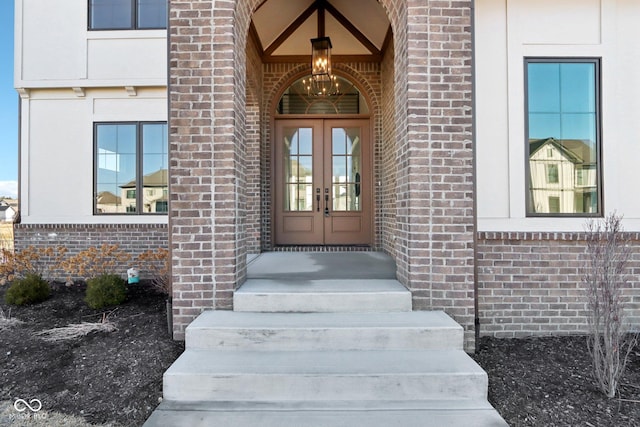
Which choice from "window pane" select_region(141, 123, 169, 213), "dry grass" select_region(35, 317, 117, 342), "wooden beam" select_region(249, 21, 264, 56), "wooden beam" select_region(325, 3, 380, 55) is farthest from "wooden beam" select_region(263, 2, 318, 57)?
"dry grass" select_region(35, 317, 117, 342)

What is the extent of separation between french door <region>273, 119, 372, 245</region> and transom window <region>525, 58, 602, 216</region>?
8.77 feet

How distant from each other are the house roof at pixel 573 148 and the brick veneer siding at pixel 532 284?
3.02 feet

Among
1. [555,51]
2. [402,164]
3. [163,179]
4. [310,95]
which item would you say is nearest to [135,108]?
[163,179]

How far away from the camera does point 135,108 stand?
6477mm

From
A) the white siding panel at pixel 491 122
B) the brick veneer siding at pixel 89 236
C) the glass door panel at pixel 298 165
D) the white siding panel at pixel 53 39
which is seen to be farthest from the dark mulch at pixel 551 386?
the white siding panel at pixel 53 39

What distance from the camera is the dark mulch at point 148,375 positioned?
254 cm

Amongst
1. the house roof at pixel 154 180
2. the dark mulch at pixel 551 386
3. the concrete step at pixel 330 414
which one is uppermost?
the house roof at pixel 154 180

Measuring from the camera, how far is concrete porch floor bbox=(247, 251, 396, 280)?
13.1 feet

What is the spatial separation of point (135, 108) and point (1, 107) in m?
6.54

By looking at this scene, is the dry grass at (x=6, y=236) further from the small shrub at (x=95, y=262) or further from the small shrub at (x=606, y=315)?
the small shrub at (x=606, y=315)

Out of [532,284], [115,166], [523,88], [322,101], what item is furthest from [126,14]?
[532,284]

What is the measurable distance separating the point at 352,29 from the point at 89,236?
18.7ft

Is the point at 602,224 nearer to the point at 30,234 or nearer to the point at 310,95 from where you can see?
the point at 310,95

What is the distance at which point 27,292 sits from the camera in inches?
192
